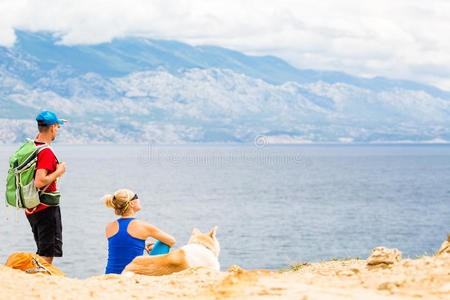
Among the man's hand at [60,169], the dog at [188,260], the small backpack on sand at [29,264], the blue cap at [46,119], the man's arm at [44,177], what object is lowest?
the small backpack on sand at [29,264]

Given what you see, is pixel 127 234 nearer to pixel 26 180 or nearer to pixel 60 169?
pixel 60 169

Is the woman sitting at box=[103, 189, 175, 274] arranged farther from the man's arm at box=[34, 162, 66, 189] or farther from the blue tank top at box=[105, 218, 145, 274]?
the man's arm at box=[34, 162, 66, 189]

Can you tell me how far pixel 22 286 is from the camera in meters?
6.04

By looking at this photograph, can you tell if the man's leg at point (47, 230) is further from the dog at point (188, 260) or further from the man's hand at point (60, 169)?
the dog at point (188, 260)

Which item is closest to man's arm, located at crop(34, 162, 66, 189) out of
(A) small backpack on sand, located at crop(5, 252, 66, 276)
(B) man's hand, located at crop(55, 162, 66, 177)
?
(B) man's hand, located at crop(55, 162, 66, 177)

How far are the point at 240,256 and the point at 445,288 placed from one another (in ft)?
139

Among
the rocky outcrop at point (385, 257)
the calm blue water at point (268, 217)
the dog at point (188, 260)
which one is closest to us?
the rocky outcrop at point (385, 257)

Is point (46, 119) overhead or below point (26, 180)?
overhead

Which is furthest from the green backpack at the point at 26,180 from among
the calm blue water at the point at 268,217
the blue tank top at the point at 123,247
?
the calm blue water at the point at 268,217

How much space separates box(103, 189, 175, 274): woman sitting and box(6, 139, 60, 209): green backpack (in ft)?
2.88

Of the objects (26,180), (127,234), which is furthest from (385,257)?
(26,180)

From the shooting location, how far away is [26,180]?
7.75m

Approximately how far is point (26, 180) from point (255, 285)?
372 centimetres

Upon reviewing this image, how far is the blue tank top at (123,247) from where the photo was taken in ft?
25.8
